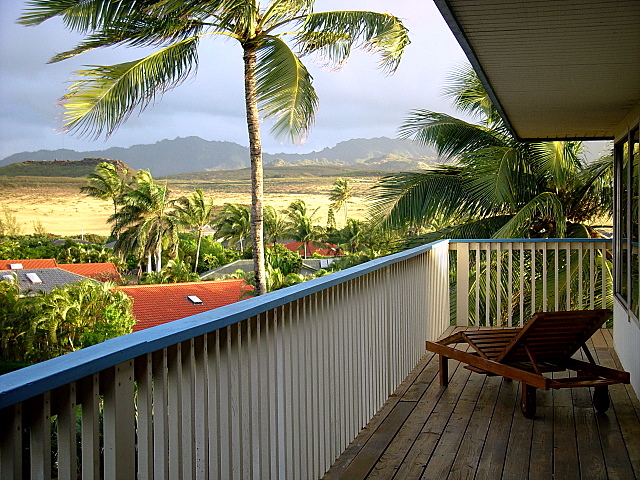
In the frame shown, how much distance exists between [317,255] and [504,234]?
73.7 m

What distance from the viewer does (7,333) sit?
150ft

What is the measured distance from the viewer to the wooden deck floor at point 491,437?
12.3 feet

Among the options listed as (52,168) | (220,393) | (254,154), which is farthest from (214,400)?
(52,168)

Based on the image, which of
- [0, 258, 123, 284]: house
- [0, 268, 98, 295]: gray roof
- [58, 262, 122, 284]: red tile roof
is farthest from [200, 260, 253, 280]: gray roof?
[0, 268, 98, 295]: gray roof

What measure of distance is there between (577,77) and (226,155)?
152070mm

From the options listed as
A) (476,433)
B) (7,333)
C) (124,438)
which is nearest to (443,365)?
(476,433)

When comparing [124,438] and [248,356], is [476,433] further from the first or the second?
[124,438]

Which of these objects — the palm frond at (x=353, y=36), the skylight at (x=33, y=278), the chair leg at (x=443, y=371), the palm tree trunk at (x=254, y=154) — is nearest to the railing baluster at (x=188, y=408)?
the chair leg at (x=443, y=371)

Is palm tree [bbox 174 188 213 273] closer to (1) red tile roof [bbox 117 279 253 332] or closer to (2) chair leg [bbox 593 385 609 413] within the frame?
(1) red tile roof [bbox 117 279 253 332]

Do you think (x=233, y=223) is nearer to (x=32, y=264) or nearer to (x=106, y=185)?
(x=106, y=185)

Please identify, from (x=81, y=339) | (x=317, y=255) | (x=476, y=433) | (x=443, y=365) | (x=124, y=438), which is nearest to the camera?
(x=124, y=438)

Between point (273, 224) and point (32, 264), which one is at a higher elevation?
point (273, 224)

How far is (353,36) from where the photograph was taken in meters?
19.3

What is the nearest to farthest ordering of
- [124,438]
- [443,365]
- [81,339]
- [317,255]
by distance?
1. [124,438]
2. [443,365]
3. [81,339]
4. [317,255]
